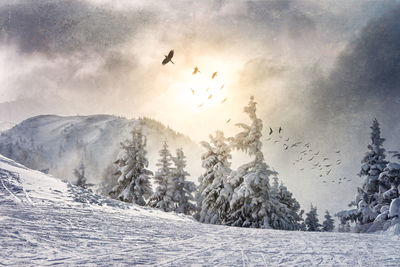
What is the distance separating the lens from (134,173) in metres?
30.4

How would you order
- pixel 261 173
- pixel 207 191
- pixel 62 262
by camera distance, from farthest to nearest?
1. pixel 207 191
2. pixel 261 173
3. pixel 62 262

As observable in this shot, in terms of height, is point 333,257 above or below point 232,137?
below

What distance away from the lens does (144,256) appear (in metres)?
7.00

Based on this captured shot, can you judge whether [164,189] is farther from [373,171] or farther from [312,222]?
[312,222]

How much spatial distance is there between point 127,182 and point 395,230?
78.0 feet

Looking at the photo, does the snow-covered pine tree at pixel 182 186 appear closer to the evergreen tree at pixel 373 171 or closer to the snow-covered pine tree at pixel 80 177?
the snow-covered pine tree at pixel 80 177

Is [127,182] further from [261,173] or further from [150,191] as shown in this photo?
[261,173]

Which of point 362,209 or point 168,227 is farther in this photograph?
point 362,209

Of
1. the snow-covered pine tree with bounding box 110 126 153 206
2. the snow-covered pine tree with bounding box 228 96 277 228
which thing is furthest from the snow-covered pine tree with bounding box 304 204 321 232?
the snow-covered pine tree with bounding box 228 96 277 228

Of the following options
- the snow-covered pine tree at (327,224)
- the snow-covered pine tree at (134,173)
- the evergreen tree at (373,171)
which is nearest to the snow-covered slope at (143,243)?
the evergreen tree at (373,171)

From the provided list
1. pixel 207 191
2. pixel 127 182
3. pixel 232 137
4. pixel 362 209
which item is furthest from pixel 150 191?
pixel 362 209

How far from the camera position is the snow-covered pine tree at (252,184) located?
20719 millimetres

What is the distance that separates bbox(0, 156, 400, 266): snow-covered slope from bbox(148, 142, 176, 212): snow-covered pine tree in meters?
17.8

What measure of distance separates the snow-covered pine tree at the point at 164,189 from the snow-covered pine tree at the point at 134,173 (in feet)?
3.23
